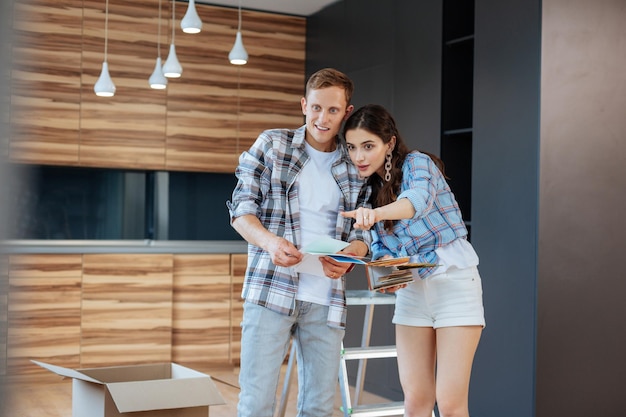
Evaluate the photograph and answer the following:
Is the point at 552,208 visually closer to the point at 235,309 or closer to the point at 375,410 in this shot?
the point at 375,410

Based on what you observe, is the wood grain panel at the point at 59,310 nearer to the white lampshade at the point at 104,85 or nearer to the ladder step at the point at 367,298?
the white lampshade at the point at 104,85

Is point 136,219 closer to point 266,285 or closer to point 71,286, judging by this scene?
point 71,286

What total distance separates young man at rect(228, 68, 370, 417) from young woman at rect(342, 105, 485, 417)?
8 centimetres

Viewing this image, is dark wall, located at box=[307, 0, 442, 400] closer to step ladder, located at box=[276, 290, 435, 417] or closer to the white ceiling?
the white ceiling

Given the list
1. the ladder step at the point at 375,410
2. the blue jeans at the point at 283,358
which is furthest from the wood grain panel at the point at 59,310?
the blue jeans at the point at 283,358

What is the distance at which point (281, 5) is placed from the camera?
221 inches

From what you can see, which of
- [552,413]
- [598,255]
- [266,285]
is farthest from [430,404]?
[598,255]

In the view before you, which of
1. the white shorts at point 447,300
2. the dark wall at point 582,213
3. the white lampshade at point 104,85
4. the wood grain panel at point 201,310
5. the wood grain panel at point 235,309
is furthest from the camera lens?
the wood grain panel at point 235,309

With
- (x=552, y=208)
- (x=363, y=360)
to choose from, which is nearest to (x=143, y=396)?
(x=363, y=360)

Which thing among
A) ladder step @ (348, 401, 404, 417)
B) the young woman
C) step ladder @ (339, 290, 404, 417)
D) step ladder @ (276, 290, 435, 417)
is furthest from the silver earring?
ladder step @ (348, 401, 404, 417)

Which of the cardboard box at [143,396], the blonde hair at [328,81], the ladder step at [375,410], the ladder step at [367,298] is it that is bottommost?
the ladder step at [375,410]

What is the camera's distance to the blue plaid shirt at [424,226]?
6.59 feet

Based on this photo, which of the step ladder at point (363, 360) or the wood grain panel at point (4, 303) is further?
the step ladder at point (363, 360)

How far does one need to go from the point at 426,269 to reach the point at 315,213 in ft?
1.13
